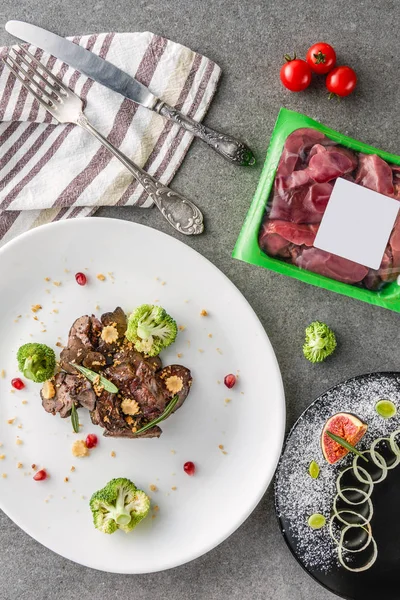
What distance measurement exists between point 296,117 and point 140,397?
1.44m

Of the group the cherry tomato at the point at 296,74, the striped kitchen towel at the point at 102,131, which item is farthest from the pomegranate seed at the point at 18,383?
the cherry tomato at the point at 296,74

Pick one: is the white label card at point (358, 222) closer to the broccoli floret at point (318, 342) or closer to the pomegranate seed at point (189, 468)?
the broccoli floret at point (318, 342)

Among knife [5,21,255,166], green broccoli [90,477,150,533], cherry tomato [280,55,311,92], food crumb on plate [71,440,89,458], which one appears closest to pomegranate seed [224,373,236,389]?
green broccoli [90,477,150,533]

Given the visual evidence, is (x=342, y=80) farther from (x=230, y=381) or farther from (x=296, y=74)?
(x=230, y=381)

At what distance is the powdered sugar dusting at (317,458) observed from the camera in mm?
2557

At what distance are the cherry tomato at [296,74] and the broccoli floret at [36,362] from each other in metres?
1.68

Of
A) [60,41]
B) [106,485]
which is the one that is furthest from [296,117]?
[106,485]

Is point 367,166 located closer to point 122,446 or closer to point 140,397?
point 140,397

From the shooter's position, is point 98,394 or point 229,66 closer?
point 98,394

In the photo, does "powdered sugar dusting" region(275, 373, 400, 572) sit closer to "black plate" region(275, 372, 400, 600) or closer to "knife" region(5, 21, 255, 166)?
"black plate" region(275, 372, 400, 600)

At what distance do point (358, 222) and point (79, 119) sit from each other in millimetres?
1378

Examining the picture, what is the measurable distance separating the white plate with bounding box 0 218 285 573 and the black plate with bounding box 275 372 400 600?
0.15m

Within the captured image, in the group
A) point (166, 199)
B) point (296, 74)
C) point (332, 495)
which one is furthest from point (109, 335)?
point (296, 74)

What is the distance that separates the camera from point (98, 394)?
98.4 inches
